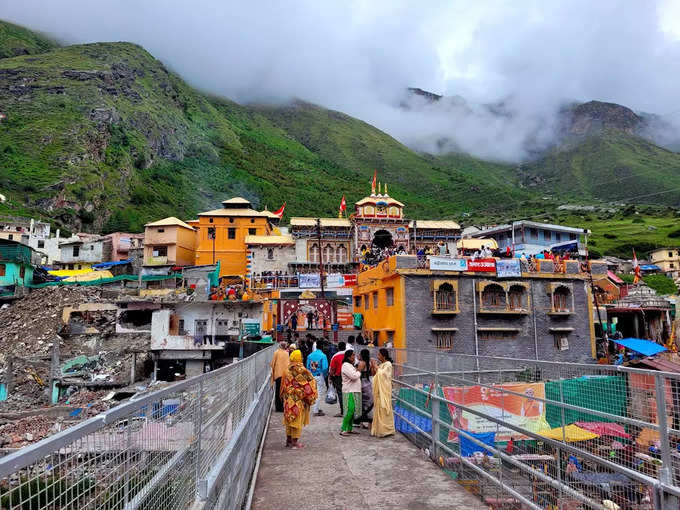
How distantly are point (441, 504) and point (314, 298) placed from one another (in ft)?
80.3

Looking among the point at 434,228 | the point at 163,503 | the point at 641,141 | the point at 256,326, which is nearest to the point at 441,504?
the point at 163,503

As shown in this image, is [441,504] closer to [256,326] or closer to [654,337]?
[256,326]

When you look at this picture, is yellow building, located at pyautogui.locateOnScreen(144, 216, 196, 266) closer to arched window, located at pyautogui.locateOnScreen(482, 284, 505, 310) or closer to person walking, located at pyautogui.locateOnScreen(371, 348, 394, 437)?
arched window, located at pyautogui.locateOnScreen(482, 284, 505, 310)

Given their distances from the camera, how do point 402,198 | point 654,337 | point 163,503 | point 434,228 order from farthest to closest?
point 402,198 → point 434,228 → point 654,337 → point 163,503

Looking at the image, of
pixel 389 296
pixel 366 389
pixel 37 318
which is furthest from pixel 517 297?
pixel 37 318

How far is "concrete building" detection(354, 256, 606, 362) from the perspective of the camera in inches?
933

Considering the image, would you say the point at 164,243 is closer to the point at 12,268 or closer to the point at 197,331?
the point at 12,268

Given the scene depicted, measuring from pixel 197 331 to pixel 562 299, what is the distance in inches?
874

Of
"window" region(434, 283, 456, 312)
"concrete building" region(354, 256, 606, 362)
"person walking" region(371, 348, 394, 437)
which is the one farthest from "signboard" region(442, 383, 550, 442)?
"window" region(434, 283, 456, 312)

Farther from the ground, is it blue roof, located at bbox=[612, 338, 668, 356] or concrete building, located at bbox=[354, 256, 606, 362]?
concrete building, located at bbox=[354, 256, 606, 362]

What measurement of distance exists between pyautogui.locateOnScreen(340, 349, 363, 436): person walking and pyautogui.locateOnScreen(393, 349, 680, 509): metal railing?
1.24 m

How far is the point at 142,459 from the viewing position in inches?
98.2

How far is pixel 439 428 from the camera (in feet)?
26.3

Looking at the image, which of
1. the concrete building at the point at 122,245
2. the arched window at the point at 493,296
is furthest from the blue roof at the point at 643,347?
the concrete building at the point at 122,245
